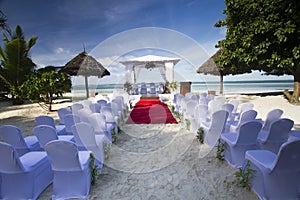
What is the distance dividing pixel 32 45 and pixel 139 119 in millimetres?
11395

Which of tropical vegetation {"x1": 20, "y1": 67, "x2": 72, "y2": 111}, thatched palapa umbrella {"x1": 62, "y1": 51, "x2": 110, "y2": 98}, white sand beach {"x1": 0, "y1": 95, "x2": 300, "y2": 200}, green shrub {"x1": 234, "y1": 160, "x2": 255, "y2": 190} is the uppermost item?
thatched palapa umbrella {"x1": 62, "y1": 51, "x2": 110, "y2": 98}

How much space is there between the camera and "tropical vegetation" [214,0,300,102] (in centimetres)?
614

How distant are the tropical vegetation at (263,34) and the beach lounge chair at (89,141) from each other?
725 centimetres

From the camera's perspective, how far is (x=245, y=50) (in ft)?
25.1

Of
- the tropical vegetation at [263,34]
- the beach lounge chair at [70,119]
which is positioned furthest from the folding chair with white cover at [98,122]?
the tropical vegetation at [263,34]

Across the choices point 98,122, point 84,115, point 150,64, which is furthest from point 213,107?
point 150,64

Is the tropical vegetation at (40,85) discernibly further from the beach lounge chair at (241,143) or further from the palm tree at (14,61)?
the beach lounge chair at (241,143)

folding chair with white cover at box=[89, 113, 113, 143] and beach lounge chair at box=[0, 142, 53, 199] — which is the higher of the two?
folding chair with white cover at box=[89, 113, 113, 143]

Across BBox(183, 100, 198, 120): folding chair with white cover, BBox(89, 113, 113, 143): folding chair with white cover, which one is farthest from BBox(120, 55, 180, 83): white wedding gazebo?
BBox(89, 113, 113, 143): folding chair with white cover

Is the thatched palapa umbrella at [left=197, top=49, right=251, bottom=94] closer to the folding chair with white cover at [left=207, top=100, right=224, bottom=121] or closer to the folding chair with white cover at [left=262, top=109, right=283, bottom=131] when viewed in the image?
the folding chair with white cover at [left=207, top=100, right=224, bottom=121]

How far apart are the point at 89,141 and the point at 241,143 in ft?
8.34

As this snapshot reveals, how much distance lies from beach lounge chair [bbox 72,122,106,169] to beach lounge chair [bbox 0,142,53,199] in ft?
2.17

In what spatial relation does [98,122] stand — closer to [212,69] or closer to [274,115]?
[274,115]

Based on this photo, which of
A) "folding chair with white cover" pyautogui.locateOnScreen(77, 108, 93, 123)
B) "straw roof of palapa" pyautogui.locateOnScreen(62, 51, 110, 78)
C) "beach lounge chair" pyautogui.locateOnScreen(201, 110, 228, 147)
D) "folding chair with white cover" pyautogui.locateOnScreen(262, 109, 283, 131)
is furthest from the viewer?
"straw roof of palapa" pyautogui.locateOnScreen(62, 51, 110, 78)
